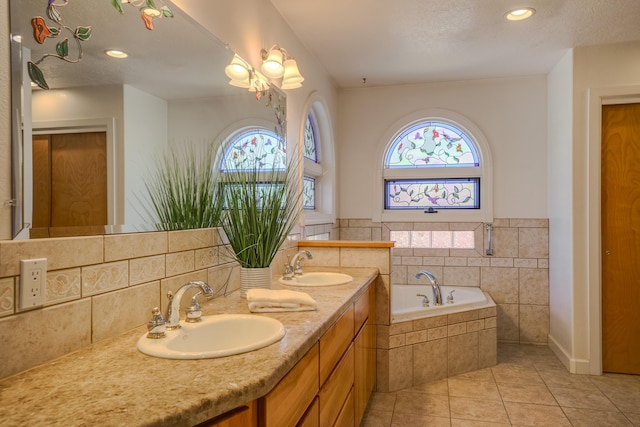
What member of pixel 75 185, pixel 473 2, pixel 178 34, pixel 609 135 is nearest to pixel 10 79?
pixel 75 185

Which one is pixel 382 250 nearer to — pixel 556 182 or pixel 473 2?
pixel 473 2

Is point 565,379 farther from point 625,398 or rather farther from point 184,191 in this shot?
point 184,191

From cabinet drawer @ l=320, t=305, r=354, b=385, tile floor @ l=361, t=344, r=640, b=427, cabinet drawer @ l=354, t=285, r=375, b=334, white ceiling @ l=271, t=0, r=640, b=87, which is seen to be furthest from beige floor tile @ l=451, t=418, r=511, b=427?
white ceiling @ l=271, t=0, r=640, b=87

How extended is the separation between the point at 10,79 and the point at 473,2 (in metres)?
2.44

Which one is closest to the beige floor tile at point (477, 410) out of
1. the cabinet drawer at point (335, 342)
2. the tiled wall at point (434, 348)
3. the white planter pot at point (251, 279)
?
the tiled wall at point (434, 348)

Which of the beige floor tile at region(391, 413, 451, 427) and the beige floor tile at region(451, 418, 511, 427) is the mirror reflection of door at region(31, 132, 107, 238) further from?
the beige floor tile at region(451, 418, 511, 427)

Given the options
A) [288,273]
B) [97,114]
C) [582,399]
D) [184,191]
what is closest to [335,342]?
[288,273]

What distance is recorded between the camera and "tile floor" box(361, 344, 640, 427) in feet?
7.98

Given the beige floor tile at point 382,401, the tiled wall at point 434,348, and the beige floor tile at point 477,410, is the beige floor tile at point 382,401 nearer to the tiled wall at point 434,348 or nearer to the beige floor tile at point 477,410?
the tiled wall at point 434,348

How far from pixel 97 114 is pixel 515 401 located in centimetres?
283

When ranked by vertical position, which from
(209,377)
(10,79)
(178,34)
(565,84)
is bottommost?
(209,377)

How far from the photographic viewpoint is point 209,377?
0.93 m

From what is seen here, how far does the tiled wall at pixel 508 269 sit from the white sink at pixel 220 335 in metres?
2.53

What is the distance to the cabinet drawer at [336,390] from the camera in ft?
4.94
